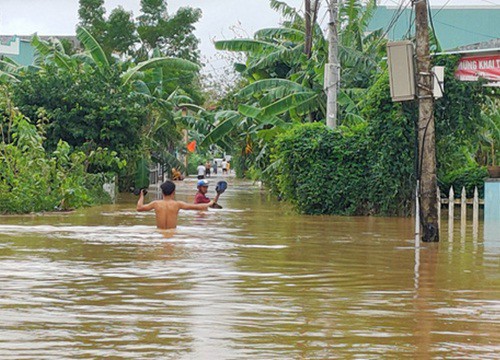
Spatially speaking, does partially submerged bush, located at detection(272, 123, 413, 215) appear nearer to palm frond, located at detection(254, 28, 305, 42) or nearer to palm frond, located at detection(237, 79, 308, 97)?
palm frond, located at detection(237, 79, 308, 97)

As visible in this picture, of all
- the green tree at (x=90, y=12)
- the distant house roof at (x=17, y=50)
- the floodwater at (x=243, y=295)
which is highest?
the green tree at (x=90, y=12)

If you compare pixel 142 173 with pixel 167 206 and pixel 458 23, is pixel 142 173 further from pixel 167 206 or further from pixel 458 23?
pixel 167 206

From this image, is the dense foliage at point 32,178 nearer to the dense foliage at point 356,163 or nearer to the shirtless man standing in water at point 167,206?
the dense foliage at point 356,163

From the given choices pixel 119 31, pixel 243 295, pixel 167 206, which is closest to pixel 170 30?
pixel 119 31

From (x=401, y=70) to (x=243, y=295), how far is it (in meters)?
7.68

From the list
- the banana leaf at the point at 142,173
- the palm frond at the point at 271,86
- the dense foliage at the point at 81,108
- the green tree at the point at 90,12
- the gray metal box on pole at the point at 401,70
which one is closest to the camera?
the gray metal box on pole at the point at 401,70

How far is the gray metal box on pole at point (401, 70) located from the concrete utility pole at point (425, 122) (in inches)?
15.2

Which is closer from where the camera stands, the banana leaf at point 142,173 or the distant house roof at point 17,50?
the banana leaf at point 142,173

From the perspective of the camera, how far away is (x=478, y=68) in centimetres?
2739

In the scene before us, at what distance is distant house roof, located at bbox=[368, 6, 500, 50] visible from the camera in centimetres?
5375

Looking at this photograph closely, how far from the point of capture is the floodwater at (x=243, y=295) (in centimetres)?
829

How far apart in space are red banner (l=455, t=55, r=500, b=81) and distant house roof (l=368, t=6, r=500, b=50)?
26034 millimetres

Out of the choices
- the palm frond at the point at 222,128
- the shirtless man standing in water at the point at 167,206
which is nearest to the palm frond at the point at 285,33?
the palm frond at the point at 222,128

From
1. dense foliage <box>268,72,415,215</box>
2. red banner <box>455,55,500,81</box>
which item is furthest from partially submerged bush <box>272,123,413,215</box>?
red banner <box>455,55,500,81</box>
